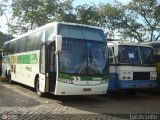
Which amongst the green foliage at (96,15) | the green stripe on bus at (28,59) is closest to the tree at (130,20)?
the green foliage at (96,15)

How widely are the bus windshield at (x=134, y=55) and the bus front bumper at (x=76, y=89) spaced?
7.11 ft

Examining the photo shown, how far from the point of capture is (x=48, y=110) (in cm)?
1205

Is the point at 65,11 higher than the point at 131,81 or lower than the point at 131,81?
higher

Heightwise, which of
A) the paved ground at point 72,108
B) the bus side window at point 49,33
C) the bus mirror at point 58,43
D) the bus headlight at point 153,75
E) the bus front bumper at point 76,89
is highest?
the bus side window at point 49,33

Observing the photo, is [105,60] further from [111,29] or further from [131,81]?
[111,29]

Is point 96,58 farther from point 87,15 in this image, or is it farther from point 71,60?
point 87,15

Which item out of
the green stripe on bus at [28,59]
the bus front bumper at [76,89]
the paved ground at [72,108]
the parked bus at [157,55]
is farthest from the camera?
the parked bus at [157,55]

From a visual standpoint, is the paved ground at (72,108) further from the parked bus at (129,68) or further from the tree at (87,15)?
the tree at (87,15)

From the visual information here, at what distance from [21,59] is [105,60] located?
6.83m

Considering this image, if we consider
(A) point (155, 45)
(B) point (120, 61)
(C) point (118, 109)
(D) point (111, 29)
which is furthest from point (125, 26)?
(C) point (118, 109)

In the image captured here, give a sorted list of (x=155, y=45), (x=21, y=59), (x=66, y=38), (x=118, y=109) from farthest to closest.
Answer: (x=21, y=59) < (x=155, y=45) < (x=66, y=38) < (x=118, y=109)

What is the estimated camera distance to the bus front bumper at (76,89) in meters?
13.6

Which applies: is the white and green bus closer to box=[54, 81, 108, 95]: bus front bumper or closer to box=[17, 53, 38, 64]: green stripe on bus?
box=[54, 81, 108, 95]: bus front bumper

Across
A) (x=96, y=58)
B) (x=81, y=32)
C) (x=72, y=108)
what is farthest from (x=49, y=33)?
(x=72, y=108)
